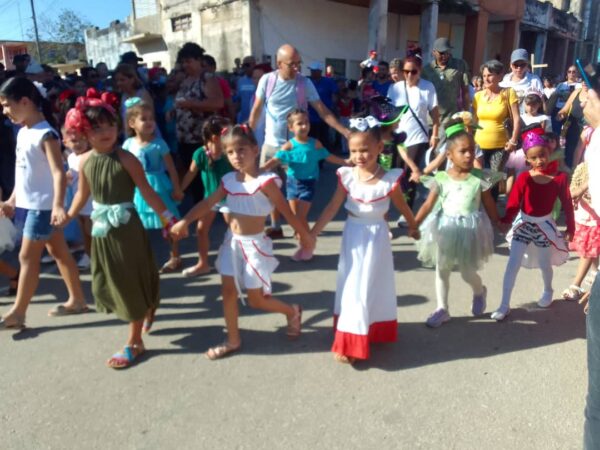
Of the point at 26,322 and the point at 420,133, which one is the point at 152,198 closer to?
the point at 26,322

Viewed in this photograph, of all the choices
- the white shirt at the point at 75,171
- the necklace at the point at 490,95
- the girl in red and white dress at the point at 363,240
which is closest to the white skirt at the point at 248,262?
the girl in red and white dress at the point at 363,240

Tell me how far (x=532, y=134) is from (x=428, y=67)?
123 inches

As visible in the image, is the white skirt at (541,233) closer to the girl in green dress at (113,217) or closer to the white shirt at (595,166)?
the white shirt at (595,166)

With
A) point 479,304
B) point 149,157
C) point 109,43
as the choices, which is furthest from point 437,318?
point 109,43

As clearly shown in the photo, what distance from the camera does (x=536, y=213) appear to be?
3.68 metres

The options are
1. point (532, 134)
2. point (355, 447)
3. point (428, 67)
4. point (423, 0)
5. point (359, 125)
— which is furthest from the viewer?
point (423, 0)

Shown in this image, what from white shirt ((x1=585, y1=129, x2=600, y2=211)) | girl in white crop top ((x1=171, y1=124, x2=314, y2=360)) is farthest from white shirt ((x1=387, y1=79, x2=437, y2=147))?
white shirt ((x1=585, y1=129, x2=600, y2=211))

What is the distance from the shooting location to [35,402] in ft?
9.42

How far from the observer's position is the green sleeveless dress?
3133 mm

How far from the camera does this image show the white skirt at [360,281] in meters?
3.09

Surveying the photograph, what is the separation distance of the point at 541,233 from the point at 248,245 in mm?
2204

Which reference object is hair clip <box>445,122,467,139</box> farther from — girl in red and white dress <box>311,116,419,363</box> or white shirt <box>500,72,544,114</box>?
white shirt <box>500,72,544,114</box>

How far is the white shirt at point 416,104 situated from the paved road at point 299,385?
2407 mm

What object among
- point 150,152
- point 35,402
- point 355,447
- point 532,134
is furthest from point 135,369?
point 532,134
